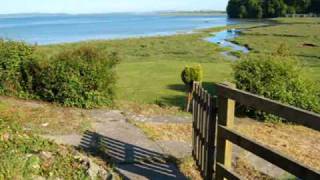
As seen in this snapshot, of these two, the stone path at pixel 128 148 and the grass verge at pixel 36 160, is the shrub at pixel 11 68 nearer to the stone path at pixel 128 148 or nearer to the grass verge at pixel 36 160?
the stone path at pixel 128 148

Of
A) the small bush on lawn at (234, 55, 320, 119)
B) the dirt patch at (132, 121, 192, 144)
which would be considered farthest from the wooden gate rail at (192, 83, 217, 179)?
the small bush on lawn at (234, 55, 320, 119)

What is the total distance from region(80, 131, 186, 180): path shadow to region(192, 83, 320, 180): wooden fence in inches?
17.0

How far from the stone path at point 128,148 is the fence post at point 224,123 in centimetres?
110

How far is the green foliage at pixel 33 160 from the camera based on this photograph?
202 inches

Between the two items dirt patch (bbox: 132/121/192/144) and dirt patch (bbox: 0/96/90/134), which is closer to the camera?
dirt patch (bbox: 132/121/192/144)

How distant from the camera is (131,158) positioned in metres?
6.49

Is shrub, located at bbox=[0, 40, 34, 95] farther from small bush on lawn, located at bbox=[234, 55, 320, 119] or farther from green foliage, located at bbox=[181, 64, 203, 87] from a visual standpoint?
small bush on lawn, located at bbox=[234, 55, 320, 119]

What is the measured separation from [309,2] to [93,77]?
140 metres

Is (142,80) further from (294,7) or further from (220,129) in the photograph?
(294,7)

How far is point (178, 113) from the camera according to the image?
36.1 feet

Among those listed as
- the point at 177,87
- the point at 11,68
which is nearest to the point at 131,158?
the point at 11,68

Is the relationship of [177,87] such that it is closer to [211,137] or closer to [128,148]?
[128,148]

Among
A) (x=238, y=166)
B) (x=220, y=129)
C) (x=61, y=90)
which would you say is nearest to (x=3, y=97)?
(x=61, y=90)

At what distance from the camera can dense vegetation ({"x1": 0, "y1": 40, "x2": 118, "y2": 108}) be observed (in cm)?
1093
